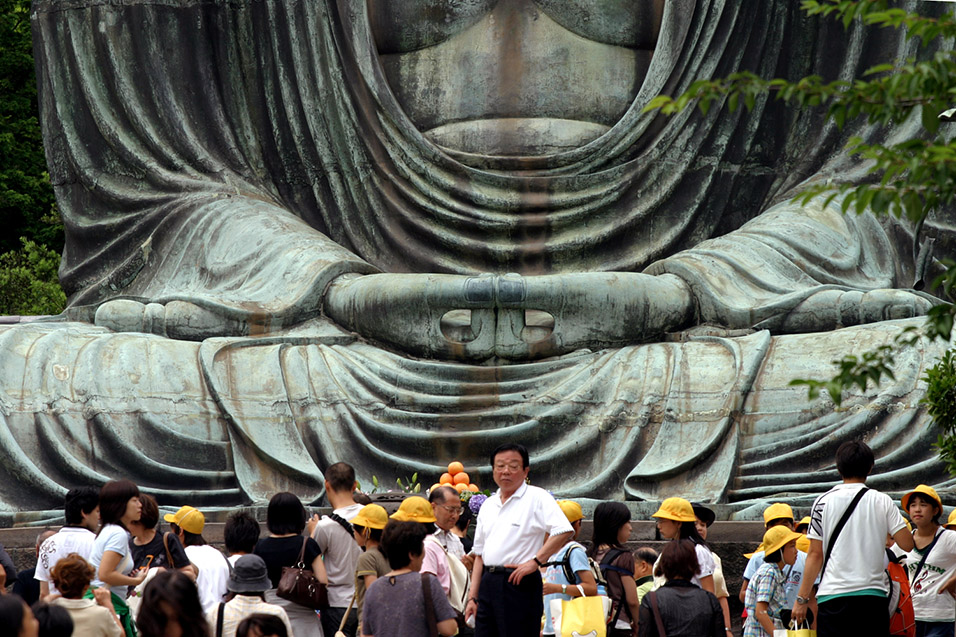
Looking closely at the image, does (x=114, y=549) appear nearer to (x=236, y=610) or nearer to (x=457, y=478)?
(x=236, y=610)

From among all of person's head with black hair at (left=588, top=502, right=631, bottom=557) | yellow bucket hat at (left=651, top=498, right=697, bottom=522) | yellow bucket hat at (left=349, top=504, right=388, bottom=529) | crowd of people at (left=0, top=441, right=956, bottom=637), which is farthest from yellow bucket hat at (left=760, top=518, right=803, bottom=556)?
yellow bucket hat at (left=349, top=504, right=388, bottom=529)

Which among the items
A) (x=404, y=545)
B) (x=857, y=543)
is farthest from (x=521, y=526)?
(x=857, y=543)

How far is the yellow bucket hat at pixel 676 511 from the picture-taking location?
715cm

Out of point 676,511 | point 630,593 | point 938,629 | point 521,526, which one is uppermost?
point 521,526

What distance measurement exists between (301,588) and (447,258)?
17.5ft

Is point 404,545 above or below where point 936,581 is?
above

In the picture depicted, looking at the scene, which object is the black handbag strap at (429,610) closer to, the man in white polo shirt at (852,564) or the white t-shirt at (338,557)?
the white t-shirt at (338,557)

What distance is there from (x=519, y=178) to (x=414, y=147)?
698mm

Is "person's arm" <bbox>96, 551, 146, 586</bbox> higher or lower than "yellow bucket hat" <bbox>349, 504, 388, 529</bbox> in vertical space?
lower

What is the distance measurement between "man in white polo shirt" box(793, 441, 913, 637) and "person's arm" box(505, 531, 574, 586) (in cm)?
88

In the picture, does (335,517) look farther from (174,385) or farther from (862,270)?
(862,270)

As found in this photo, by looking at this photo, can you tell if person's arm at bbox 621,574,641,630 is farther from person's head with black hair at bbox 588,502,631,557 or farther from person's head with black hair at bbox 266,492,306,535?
person's head with black hair at bbox 266,492,306,535

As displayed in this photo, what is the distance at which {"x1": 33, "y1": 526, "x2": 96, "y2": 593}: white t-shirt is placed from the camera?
6891 millimetres

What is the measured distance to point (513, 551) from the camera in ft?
21.9
